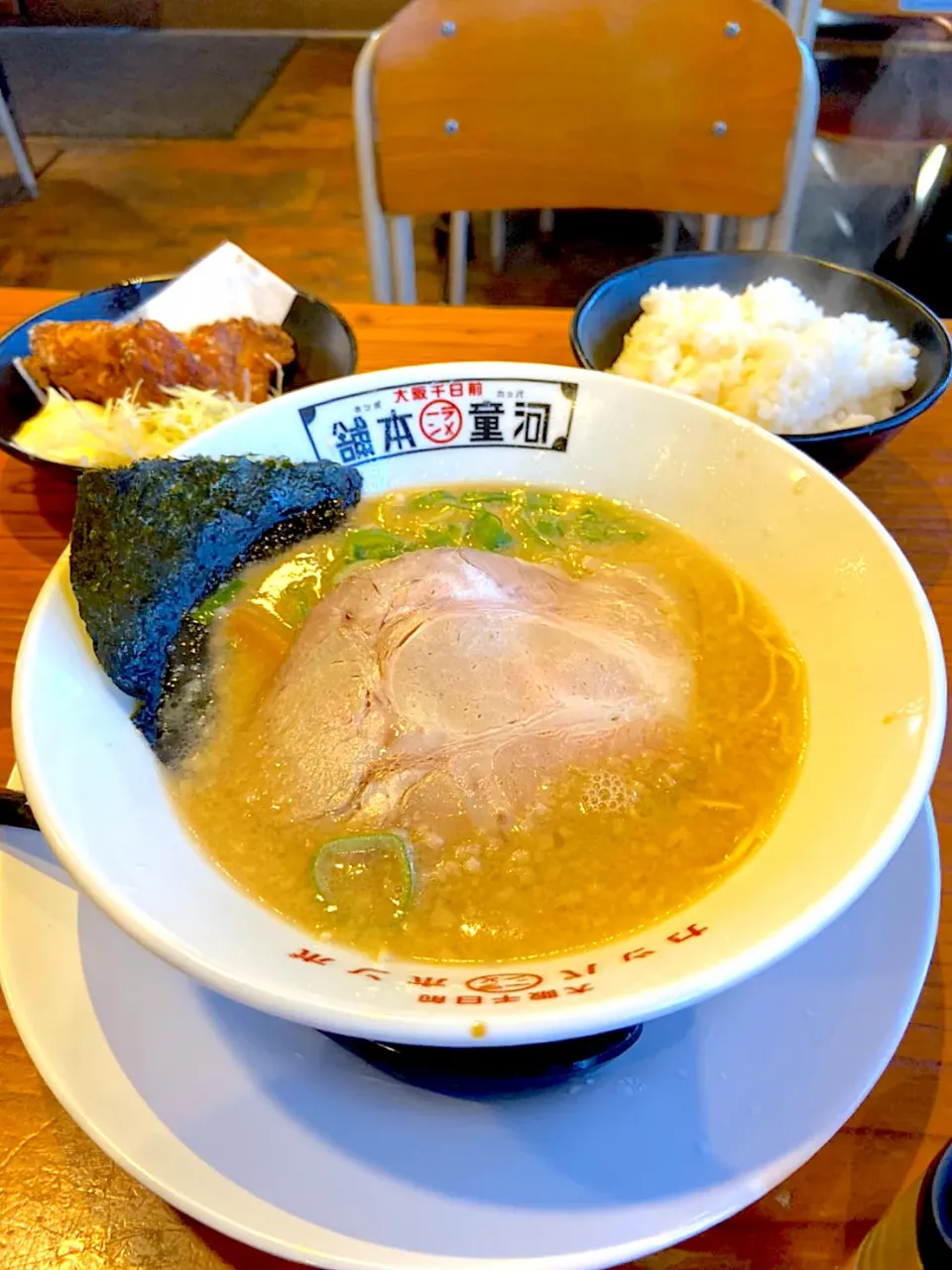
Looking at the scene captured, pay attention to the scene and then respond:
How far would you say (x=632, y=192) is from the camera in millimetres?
2186

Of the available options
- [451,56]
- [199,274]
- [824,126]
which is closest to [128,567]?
[199,274]

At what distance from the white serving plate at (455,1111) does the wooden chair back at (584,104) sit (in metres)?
1.70

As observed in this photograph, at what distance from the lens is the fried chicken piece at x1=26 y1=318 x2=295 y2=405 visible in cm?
160

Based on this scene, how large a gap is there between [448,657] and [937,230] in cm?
345

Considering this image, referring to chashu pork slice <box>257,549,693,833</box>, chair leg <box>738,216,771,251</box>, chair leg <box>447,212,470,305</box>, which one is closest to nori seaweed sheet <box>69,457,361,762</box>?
chashu pork slice <box>257,549,693,833</box>

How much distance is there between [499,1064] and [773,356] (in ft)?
3.90

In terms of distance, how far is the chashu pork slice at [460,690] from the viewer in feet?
3.26

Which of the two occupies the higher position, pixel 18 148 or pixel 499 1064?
pixel 499 1064

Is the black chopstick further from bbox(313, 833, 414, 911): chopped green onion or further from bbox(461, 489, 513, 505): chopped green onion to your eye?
bbox(461, 489, 513, 505): chopped green onion

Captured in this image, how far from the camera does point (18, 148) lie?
15.7 feet

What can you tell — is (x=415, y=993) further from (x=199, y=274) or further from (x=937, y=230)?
(x=937, y=230)

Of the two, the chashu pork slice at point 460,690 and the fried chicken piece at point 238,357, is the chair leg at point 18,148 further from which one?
the chashu pork slice at point 460,690

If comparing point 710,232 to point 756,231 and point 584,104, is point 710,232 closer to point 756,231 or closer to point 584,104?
point 756,231

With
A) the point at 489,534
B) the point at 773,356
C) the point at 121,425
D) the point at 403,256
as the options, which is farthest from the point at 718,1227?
the point at 403,256
